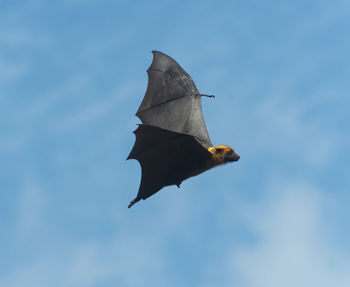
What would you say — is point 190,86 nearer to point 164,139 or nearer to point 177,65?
point 177,65

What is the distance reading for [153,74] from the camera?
765 inches

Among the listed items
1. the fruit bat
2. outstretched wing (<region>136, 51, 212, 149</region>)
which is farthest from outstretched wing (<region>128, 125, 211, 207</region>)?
outstretched wing (<region>136, 51, 212, 149</region>)

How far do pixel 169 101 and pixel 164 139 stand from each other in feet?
7.23

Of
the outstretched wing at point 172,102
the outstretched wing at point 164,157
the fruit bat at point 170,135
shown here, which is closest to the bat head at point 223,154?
the fruit bat at point 170,135

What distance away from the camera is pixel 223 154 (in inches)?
671

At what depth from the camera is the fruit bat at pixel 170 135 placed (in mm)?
17016

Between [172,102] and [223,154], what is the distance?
2902 mm

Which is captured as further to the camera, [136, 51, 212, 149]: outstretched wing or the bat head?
[136, 51, 212, 149]: outstretched wing

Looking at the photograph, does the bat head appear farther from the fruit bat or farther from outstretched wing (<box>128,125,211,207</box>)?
outstretched wing (<box>128,125,211,207</box>)

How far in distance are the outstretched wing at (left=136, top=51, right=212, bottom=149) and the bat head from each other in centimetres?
61

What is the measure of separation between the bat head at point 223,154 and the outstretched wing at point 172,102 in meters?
0.61

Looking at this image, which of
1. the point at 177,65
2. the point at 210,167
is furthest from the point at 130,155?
the point at 177,65

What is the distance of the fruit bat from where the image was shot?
1702 cm

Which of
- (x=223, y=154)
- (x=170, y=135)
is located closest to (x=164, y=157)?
(x=170, y=135)
